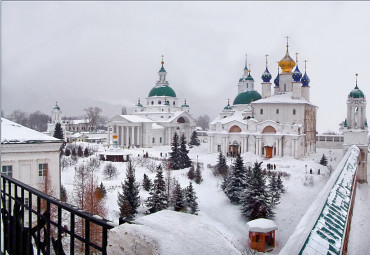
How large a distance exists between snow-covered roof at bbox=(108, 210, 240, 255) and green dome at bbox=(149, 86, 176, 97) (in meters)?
41.7

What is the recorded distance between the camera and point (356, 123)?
2422cm

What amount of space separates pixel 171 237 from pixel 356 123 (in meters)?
26.4

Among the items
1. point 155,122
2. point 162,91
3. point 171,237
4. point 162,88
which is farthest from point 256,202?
point 162,88

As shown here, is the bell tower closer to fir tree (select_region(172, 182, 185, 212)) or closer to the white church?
fir tree (select_region(172, 182, 185, 212))

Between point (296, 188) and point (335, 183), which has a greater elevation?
point (335, 183)

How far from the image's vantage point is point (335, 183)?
9.30 metres

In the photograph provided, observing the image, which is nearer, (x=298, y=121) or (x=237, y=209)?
(x=237, y=209)

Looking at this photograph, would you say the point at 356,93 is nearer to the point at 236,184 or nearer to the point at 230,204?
the point at 236,184

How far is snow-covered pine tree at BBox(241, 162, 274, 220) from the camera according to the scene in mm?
13281

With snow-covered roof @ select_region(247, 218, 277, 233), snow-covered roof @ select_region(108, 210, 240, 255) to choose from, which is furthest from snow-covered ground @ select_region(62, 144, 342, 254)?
snow-covered roof @ select_region(108, 210, 240, 255)

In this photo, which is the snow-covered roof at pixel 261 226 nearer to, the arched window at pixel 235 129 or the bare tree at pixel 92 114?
the arched window at pixel 235 129

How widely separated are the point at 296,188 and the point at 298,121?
11142 millimetres

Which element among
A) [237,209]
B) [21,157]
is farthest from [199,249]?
[237,209]

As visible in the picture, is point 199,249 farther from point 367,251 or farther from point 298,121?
point 298,121
